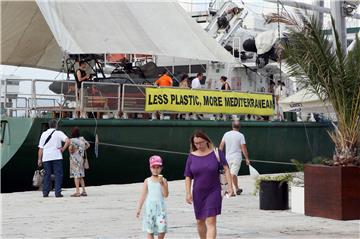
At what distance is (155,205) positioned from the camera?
8.51m

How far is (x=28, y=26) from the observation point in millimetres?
22422

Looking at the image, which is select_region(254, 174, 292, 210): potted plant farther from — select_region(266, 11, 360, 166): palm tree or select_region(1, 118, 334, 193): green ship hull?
select_region(1, 118, 334, 193): green ship hull

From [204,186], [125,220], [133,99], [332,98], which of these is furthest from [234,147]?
[204,186]

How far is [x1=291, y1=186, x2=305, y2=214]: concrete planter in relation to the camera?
1235 centimetres

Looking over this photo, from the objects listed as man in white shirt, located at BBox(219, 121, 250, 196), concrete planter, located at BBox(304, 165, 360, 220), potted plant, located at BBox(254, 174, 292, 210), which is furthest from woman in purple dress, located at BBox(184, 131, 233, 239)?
man in white shirt, located at BBox(219, 121, 250, 196)

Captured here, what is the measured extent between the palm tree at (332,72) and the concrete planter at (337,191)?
0.22 m

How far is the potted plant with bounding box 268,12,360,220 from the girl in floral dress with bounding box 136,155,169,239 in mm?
3849

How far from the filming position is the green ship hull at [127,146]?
57.6 feet

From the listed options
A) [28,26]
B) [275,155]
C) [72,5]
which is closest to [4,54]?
[28,26]

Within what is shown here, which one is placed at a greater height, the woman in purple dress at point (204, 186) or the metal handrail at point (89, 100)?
the metal handrail at point (89, 100)

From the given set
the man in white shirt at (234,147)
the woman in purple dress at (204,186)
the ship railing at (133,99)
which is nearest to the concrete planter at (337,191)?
the woman in purple dress at (204,186)

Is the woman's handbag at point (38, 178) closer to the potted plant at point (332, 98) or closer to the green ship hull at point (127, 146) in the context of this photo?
the green ship hull at point (127, 146)

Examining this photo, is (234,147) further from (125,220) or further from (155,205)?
(155,205)

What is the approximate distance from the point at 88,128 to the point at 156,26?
4.24 m
